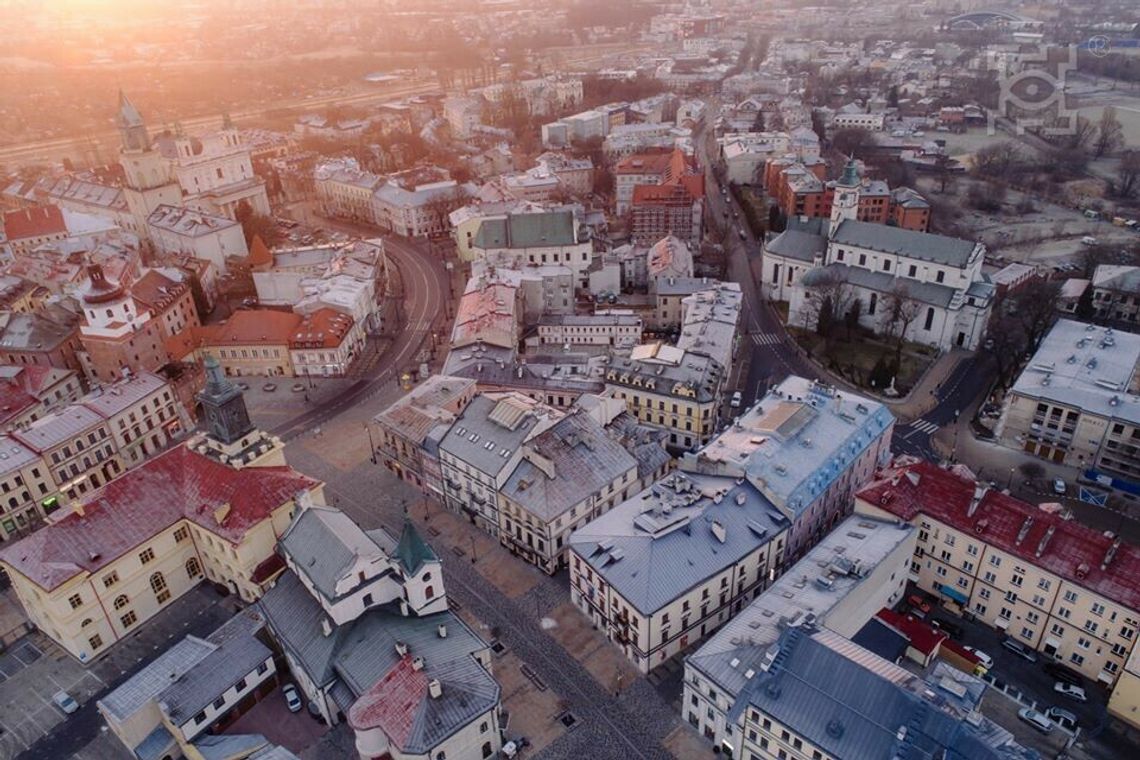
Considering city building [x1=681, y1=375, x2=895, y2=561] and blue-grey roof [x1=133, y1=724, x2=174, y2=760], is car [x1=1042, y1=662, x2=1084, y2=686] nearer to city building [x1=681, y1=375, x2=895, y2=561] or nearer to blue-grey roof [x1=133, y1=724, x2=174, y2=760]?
city building [x1=681, y1=375, x2=895, y2=561]

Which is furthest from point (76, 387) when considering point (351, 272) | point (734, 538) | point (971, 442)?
point (971, 442)

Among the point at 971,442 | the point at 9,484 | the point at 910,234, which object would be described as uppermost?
the point at 910,234

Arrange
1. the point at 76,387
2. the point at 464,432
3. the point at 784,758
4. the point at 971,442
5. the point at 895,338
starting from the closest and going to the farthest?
the point at 784,758
the point at 464,432
the point at 971,442
the point at 76,387
the point at 895,338

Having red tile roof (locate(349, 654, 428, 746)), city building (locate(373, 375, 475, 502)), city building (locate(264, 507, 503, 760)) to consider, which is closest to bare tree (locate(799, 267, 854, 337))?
city building (locate(373, 375, 475, 502))

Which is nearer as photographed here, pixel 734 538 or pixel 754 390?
pixel 734 538

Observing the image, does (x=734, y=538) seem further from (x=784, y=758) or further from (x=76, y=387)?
(x=76, y=387)

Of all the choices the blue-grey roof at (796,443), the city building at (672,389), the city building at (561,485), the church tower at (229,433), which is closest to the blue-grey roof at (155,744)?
the church tower at (229,433)

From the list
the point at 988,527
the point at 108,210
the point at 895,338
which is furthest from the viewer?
the point at 108,210

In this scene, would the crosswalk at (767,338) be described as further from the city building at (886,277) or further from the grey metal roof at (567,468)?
the grey metal roof at (567,468)

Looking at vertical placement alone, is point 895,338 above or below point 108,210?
below

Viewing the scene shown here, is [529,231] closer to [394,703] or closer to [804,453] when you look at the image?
[804,453]
